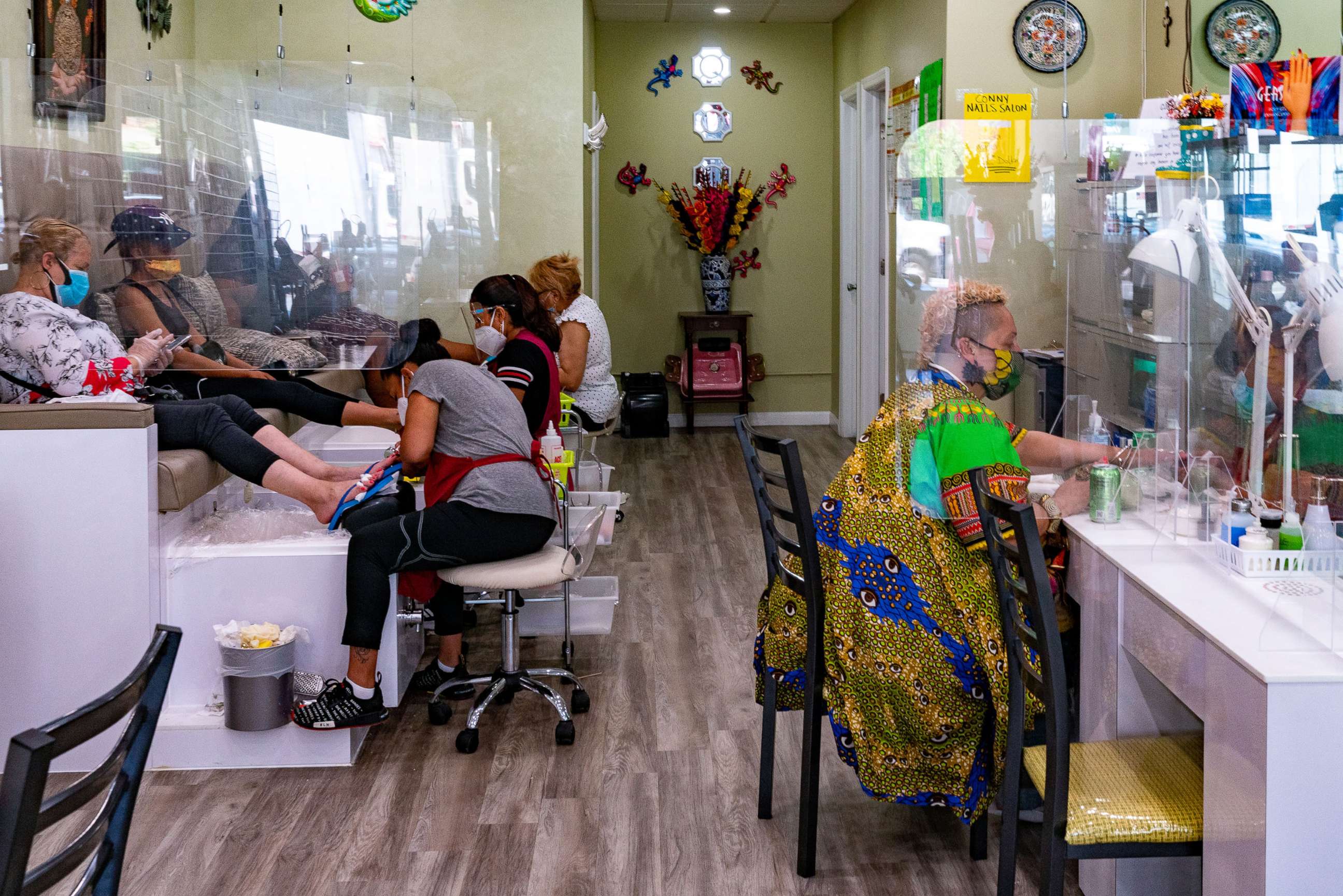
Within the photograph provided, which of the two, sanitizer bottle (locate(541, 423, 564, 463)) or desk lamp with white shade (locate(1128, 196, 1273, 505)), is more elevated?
desk lamp with white shade (locate(1128, 196, 1273, 505))

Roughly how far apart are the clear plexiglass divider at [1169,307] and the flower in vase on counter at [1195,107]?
289mm

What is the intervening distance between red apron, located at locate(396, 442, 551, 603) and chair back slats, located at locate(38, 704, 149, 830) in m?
1.82

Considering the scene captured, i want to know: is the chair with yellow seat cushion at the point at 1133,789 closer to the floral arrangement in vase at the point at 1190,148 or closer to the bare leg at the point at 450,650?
the floral arrangement in vase at the point at 1190,148

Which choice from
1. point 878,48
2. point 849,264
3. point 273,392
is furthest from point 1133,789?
point 849,264

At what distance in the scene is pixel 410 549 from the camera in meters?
3.05

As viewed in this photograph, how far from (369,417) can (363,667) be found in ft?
5.15

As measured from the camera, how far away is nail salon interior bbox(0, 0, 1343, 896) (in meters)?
1.89

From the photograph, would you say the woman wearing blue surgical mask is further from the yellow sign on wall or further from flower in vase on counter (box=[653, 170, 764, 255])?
flower in vase on counter (box=[653, 170, 764, 255])

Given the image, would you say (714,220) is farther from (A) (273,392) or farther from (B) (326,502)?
(B) (326,502)

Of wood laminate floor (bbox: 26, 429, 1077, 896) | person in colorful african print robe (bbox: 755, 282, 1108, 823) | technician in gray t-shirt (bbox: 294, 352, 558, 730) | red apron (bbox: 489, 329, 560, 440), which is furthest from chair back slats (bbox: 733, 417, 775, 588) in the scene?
red apron (bbox: 489, 329, 560, 440)

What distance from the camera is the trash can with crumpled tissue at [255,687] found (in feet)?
9.71

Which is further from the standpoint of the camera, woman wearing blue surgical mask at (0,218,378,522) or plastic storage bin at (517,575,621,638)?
plastic storage bin at (517,575,621,638)

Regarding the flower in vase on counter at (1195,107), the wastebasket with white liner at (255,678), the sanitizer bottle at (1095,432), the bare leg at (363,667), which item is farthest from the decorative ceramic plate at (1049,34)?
the wastebasket with white liner at (255,678)

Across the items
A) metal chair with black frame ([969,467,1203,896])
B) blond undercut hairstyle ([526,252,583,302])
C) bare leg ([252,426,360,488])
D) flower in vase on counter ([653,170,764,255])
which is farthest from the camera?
flower in vase on counter ([653,170,764,255])
